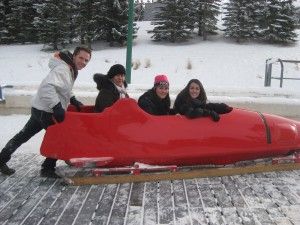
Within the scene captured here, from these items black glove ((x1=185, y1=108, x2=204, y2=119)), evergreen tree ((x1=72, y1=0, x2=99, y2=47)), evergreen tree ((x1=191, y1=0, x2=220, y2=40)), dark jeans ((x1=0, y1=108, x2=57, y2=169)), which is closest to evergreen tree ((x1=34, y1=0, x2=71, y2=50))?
evergreen tree ((x1=72, y1=0, x2=99, y2=47))

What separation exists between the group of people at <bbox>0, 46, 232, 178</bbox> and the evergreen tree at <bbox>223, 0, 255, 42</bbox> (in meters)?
17.1

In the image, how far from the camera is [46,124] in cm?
428

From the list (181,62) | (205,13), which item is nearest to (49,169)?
(181,62)

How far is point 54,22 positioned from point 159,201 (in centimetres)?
1906

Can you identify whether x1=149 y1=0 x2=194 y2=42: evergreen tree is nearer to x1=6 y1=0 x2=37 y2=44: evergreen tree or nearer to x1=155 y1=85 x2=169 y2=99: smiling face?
x1=6 y1=0 x2=37 y2=44: evergreen tree

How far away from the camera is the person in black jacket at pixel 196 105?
4367 millimetres

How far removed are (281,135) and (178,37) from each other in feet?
55.8

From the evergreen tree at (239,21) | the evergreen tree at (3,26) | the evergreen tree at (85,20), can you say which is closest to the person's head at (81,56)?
the evergreen tree at (85,20)

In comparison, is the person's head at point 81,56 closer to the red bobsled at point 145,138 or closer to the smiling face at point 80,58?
the smiling face at point 80,58

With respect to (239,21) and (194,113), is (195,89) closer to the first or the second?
(194,113)

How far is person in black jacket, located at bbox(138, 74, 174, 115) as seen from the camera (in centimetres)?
444

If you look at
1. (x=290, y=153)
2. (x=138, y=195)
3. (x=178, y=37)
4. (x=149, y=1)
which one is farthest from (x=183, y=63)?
(x=149, y=1)

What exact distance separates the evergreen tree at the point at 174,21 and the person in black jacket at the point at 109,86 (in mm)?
16852

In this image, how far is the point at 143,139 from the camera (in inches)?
167
